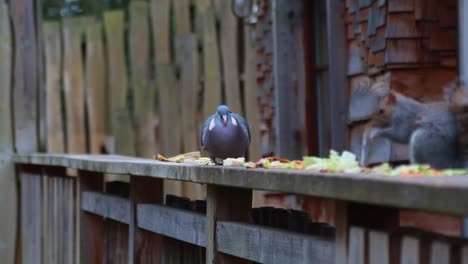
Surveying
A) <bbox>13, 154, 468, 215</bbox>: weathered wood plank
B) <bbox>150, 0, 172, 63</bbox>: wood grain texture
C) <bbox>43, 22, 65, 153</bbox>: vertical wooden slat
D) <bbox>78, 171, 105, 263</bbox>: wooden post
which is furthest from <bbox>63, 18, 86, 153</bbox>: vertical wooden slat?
<bbox>13, 154, 468, 215</bbox>: weathered wood plank

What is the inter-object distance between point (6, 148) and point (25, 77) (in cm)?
48

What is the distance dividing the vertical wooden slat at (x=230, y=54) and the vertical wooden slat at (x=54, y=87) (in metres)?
2.12

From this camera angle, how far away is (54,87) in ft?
30.8

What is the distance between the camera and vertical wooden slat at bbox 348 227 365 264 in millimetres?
2156

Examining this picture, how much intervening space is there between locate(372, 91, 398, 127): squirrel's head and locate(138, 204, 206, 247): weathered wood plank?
3.57ft

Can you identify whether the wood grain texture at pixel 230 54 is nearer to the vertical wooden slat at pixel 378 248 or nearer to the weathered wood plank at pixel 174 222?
the weathered wood plank at pixel 174 222

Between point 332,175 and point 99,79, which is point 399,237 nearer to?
point 332,175

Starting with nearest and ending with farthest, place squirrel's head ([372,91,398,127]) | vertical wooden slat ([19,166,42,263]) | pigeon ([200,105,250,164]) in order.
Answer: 1. squirrel's head ([372,91,398,127])
2. pigeon ([200,105,250,164])
3. vertical wooden slat ([19,166,42,263])

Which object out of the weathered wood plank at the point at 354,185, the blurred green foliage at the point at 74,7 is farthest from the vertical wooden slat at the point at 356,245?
the blurred green foliage at the point at 74,7

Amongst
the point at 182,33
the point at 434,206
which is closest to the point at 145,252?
the point at 434,206

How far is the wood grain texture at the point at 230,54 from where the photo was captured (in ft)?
25.4

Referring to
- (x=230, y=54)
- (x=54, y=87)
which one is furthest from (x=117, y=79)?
(x=230, y=54)

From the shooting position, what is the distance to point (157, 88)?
9062 millimetres

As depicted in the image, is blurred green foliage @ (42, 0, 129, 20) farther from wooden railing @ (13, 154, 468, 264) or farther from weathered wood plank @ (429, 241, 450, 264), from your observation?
weathered wood plank @ (429, 241, 450, 264)
